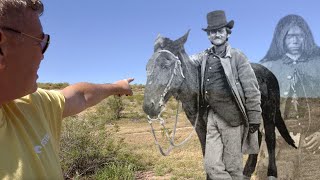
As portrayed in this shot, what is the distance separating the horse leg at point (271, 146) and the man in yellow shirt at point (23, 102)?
4.78m

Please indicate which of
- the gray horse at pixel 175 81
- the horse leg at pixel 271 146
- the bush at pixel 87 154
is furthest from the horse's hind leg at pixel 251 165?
the bush at pixel 87 154

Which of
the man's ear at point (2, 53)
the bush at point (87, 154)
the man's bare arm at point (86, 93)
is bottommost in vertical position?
the bush at point (87, 154)

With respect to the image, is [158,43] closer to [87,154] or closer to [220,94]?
[220,94]

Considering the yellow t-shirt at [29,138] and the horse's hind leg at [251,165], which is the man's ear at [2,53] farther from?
the horse's hind leg at [251,165]

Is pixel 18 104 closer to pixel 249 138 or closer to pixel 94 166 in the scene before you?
pixel 249 138

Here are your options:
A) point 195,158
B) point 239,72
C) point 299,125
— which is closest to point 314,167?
point 299,125

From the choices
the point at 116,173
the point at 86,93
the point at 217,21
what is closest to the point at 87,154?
the point at 116,173

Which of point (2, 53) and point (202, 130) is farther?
point (202, 130)

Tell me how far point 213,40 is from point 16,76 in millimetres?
4318

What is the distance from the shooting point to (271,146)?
6441mm

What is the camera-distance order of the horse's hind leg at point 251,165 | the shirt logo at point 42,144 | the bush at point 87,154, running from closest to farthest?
the shirt logo at point 42,144 < the horse's hind leg at point 251,165 < the bush at point 87,154

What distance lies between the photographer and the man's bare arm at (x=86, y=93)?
2357 millimetres

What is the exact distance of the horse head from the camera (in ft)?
18.9

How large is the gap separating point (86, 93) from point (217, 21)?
3662mm
